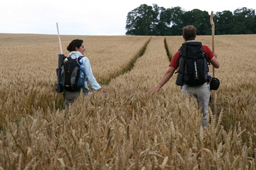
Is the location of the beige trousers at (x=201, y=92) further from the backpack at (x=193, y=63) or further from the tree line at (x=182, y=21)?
the tree line at (x=182, y=21)

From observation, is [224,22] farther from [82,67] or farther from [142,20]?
[82,67]

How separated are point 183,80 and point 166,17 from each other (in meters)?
85.9

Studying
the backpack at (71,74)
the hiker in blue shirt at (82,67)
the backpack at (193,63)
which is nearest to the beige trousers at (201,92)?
the backpack at (193,63)

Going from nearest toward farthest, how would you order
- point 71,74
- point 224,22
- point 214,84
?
point 214,84 → point 71,74 → point 224,22

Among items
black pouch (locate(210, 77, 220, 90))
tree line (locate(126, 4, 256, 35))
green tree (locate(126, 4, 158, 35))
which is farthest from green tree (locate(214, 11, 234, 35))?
black pouch (locate(210, 77, 220, 90))

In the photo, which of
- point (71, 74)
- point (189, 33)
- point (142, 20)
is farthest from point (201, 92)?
point (142, 20)

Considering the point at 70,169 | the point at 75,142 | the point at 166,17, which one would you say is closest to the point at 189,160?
the point at 70,169

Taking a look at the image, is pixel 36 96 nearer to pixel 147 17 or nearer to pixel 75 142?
pixel 75 142

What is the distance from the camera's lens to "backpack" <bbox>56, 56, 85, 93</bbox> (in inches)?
169

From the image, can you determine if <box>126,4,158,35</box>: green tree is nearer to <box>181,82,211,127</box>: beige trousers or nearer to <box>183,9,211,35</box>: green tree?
<box>183,9,211,35</box>: green tree

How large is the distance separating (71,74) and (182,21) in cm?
8391

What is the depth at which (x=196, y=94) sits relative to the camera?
3.93 m

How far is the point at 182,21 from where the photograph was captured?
273ft

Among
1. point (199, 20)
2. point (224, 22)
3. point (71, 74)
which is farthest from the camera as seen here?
point (224, 22)
